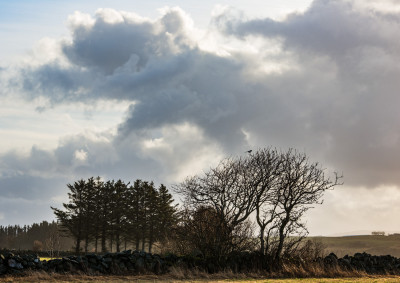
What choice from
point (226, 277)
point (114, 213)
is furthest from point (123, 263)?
point (114, 213)

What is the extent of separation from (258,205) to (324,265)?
5.78 m

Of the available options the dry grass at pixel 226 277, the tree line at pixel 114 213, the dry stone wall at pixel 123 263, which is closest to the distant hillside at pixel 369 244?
the tree line at pixel 114 213

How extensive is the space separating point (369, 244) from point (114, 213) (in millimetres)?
47781

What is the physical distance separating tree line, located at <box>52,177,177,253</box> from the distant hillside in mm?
29319

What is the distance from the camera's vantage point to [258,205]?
31328 mm

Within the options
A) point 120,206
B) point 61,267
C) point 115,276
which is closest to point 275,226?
point 115,276

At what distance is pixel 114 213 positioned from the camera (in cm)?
7794

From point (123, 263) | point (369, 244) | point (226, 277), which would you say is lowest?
point (369, 244)

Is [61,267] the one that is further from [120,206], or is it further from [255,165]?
[120,206]

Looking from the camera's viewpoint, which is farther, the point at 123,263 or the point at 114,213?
the point at 114,213

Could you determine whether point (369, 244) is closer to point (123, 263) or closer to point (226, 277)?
point (226, 277)

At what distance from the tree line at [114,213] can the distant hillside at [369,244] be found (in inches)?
1154

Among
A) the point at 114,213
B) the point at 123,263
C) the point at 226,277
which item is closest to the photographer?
the point at 226,277

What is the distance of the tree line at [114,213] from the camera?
7712 centimetres
